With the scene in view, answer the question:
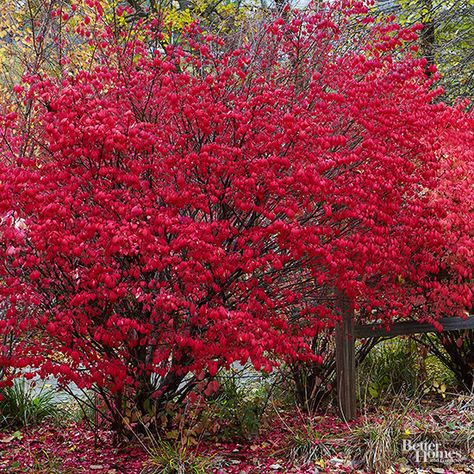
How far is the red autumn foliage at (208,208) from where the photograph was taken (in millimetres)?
4500

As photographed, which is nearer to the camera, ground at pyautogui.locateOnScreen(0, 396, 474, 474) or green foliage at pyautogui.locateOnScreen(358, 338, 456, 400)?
ground at pyautogui.locateOnScreen(0, 396, 474, 474)

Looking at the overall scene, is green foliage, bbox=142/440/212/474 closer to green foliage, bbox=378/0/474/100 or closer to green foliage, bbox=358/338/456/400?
green foliage, bbox=358/338/456/400

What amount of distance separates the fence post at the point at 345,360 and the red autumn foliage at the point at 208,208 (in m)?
0.33

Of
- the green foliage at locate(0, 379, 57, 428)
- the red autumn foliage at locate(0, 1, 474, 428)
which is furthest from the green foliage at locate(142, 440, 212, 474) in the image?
the green foliage at locate(0, 379, 57, 428)

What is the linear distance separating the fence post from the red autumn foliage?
33 cm

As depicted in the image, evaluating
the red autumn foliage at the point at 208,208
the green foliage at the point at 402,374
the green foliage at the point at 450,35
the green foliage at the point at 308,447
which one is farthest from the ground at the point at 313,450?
the green foliage at the point at 450,35

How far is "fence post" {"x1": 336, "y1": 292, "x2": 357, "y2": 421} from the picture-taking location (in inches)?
238

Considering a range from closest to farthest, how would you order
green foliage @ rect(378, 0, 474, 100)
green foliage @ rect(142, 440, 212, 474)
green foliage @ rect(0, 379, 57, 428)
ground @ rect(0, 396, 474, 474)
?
1. green foliage @ rect(142, 440, 212, 474)
2. ground @ rect(0, 396, 474, 474)
3. green foliage @ rect(0, 379, 57, 428)
4. green foliage @ rect(378, 0, 474, 100)

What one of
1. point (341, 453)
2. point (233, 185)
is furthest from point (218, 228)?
point (341, 453)

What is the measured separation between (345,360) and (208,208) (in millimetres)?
2234

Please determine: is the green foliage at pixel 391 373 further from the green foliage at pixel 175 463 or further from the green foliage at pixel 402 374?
the green foliage at pixel 175 463

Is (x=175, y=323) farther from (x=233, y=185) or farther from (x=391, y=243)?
(x=391, y=243)

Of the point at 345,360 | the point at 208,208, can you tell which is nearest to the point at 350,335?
the point at 345,360

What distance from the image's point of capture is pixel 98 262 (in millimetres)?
4484
